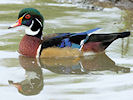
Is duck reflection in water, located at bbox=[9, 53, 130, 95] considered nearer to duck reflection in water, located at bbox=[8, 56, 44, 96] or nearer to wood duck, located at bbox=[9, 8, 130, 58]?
duck reflection in water, located at bbox=[8, 56, 44, 96]

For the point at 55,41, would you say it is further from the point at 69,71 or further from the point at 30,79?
the point at 30,79

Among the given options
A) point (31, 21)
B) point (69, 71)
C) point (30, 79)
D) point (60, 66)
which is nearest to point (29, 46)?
point (31, 21)

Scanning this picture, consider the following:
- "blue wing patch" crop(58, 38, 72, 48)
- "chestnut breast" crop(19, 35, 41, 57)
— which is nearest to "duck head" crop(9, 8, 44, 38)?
"chestnut breast" crop(19, 35, 41, 57)

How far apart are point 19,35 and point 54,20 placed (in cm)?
172

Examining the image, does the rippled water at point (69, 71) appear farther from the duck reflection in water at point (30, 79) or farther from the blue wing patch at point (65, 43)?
the blue wing patch at point (65, 43)

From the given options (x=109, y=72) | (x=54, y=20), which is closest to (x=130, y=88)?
(x=109, y=72)

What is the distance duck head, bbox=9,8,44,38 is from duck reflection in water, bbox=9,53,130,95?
68 centimetres

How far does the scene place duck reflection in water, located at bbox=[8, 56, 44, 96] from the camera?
6664 mm

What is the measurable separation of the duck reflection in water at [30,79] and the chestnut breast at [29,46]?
0.13 meters

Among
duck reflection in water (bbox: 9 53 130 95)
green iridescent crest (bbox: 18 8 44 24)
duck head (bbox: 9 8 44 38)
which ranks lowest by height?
duck reflection in water (bbox: 9 53 130 95)

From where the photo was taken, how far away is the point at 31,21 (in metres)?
9.01

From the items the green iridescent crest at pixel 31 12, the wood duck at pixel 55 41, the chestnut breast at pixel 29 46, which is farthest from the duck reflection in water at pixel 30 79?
the green iridescent crest at pixel 31 12

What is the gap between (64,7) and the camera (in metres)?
13.6

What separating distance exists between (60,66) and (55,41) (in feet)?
2.40
